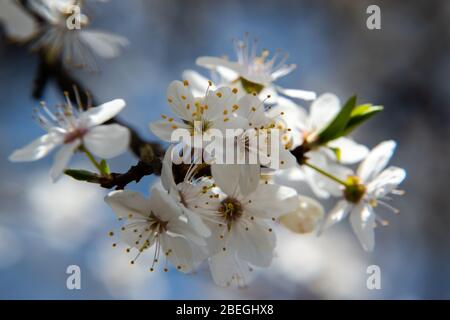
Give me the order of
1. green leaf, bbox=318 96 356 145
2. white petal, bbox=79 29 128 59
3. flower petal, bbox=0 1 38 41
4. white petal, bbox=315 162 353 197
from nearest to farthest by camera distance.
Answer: green leaf, bbox=318 96 356 145 < white petal, bbox=315 162 353 197 < flower petal, bbox=0 1 38 41 < white petal, bbox=79 29 128 59

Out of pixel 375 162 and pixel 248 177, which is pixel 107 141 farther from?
pixel 375 162

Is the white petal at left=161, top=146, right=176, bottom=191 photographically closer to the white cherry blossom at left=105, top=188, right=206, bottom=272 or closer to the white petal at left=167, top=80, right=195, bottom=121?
the white cherry blossom at left=105, top=188, right=206, bottom=272

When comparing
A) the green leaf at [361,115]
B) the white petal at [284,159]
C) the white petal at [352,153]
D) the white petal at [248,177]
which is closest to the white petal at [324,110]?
the white petal at [352,153]

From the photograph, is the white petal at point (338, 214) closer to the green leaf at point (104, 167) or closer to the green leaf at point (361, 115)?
the green leaf at point (361, 115)

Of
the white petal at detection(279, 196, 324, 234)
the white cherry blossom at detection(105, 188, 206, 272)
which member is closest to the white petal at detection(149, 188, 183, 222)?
the white cherry blossom at detection(105, 188, 206, 272)
